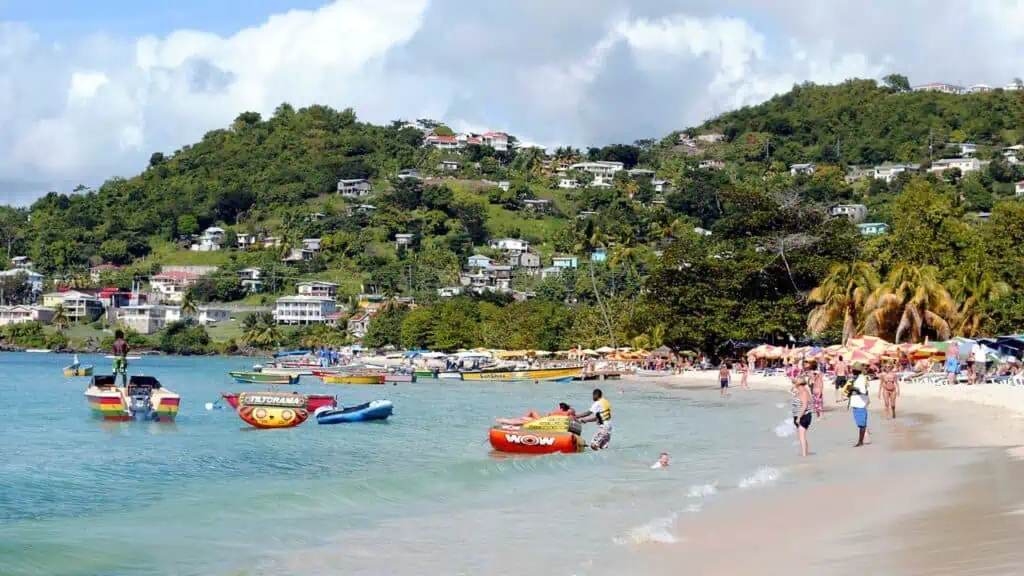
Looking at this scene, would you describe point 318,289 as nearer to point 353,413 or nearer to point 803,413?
point 353,413

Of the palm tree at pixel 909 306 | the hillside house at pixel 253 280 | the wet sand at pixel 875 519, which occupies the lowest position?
the wet sand at pixel 875 519

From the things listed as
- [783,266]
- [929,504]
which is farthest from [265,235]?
[929,504]

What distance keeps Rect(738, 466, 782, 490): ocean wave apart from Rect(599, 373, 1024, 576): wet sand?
0.39 meters

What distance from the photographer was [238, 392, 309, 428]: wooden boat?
1335 inches

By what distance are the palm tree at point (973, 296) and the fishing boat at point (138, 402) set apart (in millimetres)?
36634

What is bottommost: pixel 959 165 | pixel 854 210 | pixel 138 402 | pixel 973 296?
pixel 138 402

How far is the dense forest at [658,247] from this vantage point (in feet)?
191

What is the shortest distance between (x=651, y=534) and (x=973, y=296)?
4521 cm

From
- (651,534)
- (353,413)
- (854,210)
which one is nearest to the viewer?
(651,534)

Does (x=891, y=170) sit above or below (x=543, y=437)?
above

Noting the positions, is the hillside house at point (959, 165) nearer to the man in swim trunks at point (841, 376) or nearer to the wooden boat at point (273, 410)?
the man in swim trunks at point (841, 376)

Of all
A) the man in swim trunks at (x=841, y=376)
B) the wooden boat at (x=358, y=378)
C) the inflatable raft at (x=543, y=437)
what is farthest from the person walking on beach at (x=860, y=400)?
the wooden boat at (x=358, y=378)

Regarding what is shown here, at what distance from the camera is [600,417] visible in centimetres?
2384

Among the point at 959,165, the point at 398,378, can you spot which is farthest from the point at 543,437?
the point at 959,165
